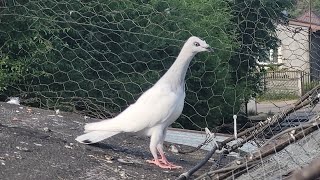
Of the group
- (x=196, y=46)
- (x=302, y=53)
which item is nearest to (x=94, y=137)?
(x=196, y=46)

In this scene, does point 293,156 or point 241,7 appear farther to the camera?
point 241,7

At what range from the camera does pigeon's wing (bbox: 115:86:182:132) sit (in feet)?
8.38

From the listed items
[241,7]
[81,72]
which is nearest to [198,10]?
[241,7]

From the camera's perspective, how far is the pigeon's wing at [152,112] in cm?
255

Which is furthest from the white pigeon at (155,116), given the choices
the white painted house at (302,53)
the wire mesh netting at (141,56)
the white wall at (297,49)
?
the white wall at (297,49)

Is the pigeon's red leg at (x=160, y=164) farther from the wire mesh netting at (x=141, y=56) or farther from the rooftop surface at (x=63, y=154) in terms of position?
the wire mesh netting at (x=141, y=56)

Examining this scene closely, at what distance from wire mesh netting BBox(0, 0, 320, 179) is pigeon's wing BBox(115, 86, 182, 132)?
0.83 metres

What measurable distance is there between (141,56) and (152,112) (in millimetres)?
1604

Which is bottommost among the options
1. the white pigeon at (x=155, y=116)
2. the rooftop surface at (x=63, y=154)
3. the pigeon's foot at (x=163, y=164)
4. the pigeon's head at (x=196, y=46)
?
the pigeon's foot at (x=163, y=164)

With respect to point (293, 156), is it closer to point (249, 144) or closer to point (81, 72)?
point (249, 144)

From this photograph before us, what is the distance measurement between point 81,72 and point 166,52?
0.51 metres

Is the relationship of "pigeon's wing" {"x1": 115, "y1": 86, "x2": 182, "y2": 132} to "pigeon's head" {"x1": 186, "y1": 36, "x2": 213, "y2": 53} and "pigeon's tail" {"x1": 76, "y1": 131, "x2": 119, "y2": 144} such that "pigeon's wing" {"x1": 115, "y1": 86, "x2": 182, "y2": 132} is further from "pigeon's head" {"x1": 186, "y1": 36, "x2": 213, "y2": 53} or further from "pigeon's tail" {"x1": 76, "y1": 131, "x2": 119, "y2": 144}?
"pigeon's head" {"x1": 186, "y1": 36, "x2": 213, "y2": 53}

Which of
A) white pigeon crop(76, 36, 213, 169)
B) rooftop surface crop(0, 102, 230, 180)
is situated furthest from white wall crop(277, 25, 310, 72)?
white pigeon crop(76, 36, 213, 169)

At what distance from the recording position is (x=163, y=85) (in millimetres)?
2619
